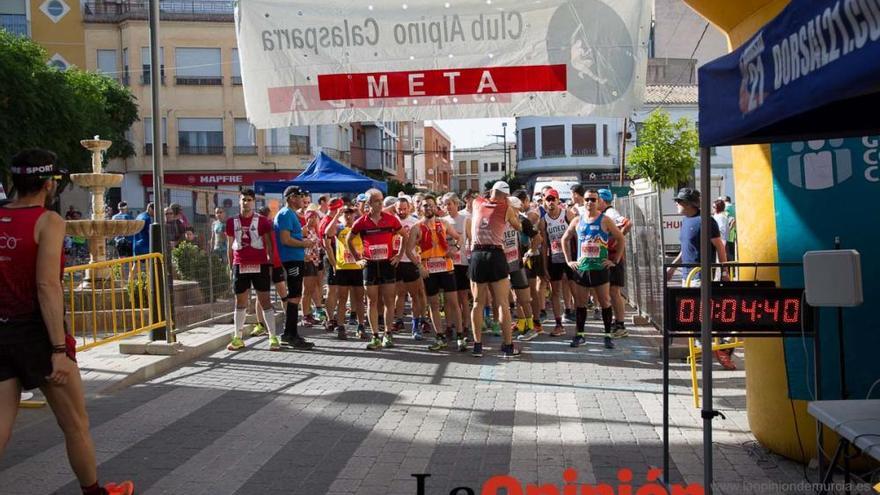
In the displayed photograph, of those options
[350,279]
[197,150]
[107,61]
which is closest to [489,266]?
[350,279]

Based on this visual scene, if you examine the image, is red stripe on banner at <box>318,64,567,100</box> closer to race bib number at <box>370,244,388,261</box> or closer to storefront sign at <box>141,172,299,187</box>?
race bib number at <box>370,244,388,261</box>

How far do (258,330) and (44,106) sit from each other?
88.3ft

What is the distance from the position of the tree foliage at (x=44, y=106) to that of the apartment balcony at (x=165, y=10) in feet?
21.8

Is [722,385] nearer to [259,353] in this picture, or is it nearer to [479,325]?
[479,325]

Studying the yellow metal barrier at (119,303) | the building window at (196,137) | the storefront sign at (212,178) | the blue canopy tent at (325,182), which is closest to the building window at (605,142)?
the storefront sign at (212,178)

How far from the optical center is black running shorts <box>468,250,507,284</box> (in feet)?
31.3

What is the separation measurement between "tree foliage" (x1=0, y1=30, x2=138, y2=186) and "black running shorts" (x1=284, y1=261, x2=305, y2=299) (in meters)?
25.9

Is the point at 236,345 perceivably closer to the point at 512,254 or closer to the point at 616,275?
the point at 512,254

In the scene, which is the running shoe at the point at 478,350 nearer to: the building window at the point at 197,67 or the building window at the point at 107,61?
the building window at the point at 197,67

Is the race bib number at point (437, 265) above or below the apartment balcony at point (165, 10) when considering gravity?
below

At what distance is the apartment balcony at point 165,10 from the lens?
45.7 m

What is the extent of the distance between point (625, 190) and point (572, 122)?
27.3 metres

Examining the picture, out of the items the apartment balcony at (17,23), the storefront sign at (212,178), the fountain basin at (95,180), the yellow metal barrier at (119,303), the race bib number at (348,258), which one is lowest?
the yellow metal barrier at (119,303)

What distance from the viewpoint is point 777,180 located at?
5293mm
